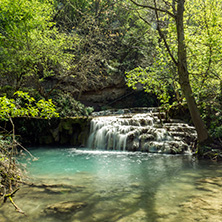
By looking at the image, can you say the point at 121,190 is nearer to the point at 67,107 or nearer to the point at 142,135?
the point at 142,135

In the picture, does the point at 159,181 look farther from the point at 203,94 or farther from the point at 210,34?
the point at 210,34

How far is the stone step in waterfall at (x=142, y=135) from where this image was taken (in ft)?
37.6

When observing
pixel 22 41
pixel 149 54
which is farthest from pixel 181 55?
pixel 149 54

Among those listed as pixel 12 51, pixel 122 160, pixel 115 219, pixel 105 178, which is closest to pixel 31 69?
pixel 12 51

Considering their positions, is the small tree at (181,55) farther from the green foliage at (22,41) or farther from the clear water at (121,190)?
the green foliage at (22,41)

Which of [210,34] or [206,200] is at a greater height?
[210,34]

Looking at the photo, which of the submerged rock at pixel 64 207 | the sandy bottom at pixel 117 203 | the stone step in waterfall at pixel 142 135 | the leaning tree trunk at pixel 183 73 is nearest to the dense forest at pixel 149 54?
the leaning tree trunk at pixel 183 73

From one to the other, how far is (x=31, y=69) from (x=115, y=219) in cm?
1211

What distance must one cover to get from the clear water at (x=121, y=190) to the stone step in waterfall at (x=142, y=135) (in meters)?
2.13

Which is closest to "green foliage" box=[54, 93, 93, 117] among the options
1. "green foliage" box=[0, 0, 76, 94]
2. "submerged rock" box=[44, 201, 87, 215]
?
"green foliage" box=[0, 0, 76, 94]

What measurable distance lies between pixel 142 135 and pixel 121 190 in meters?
7.00

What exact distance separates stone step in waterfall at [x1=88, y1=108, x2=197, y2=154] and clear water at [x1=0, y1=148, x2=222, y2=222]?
2.13 metres

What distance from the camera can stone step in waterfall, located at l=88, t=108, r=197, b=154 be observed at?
37.6 ft

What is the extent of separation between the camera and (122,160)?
988 cm
